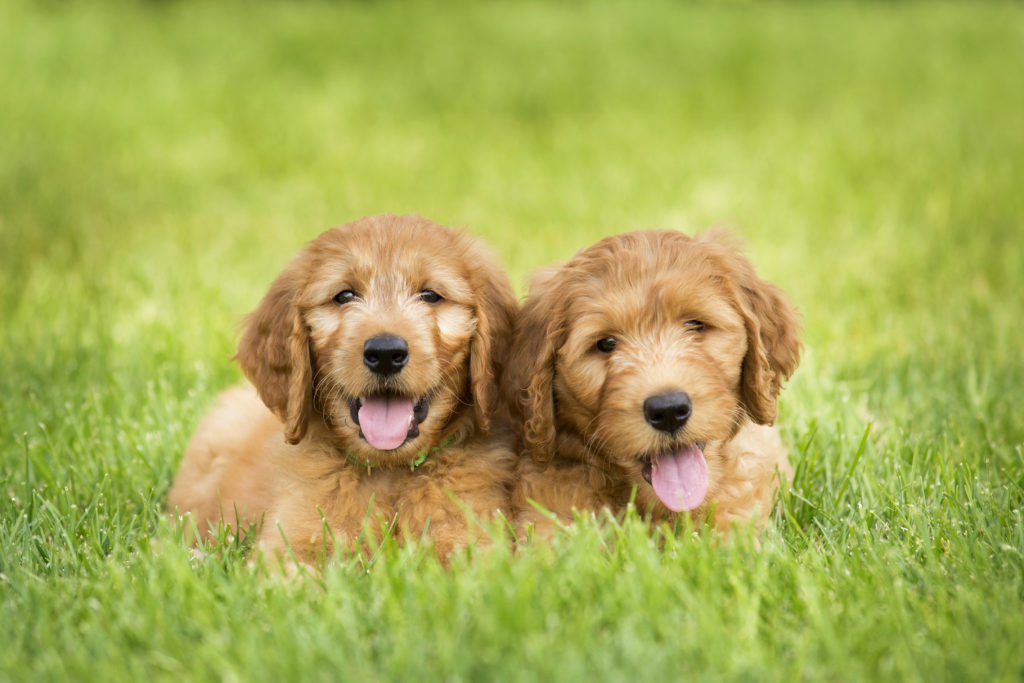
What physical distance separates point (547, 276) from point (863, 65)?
10936mm

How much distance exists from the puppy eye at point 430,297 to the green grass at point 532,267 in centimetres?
80

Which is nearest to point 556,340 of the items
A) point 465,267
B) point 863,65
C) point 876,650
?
point 465,267

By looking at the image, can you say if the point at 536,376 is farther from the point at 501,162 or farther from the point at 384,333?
the point at 501,162

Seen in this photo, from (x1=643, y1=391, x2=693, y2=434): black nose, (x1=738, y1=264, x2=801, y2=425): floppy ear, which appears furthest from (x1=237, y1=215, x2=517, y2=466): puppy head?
(x1=738, y1=264, x2=801, y2=425): floppy ear

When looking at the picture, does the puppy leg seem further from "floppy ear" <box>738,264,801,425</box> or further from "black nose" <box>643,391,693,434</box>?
"floppy ear" <box>738,264,801,425</box>

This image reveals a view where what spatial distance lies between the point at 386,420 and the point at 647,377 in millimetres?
879

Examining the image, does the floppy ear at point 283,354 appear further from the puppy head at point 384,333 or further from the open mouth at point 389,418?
the open mouth at point 389,418

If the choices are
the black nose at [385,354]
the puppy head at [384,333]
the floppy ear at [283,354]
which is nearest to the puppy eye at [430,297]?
the puppy head at [384,333]

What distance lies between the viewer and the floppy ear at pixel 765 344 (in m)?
3.68

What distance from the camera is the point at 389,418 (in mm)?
3604

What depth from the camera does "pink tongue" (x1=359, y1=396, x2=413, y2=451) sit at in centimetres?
358

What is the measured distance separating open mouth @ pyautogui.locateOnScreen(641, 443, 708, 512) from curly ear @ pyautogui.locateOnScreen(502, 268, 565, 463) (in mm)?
363

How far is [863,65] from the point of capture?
13.5 meters

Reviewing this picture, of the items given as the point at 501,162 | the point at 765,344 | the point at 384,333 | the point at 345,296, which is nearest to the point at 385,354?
the point at 384,333
